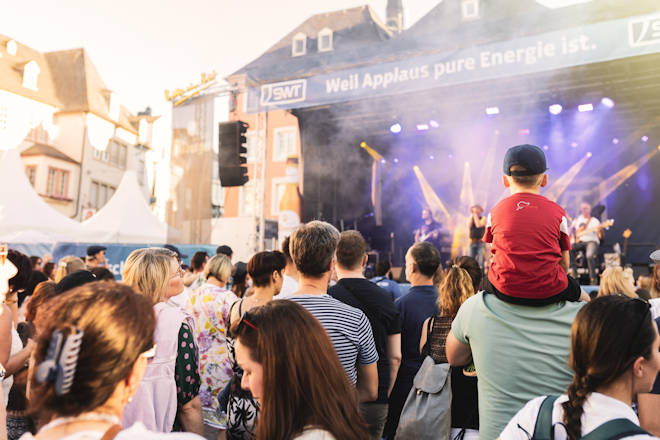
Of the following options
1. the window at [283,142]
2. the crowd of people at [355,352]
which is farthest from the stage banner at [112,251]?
the window at [283,142]

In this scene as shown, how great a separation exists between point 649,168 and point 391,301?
45.5ft

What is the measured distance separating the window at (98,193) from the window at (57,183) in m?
1.69

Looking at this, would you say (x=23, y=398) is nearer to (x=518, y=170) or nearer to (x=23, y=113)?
(x=518, y=170)

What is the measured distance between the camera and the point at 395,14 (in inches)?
1016

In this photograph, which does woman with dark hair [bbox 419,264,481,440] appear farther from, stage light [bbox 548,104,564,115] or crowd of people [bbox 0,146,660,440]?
stage light [bbox 548,104,564,115]

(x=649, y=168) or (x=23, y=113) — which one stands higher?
(x=23, y=113)

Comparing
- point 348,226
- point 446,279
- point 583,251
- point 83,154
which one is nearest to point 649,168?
point 583,251

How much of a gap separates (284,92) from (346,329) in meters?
8.72

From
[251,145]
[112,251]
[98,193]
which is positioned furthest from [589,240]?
[98,193]

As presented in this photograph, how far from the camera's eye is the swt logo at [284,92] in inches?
393

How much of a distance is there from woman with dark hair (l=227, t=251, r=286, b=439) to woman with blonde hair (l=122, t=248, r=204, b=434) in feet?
0.61

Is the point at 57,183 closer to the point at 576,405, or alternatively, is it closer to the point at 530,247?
the point at 530,247

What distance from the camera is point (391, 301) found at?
2631mm

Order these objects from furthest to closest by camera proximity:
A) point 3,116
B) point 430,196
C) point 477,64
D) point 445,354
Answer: point 3,116 → point 430,196 → point 477,64 → point 445,354
